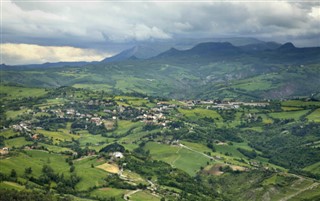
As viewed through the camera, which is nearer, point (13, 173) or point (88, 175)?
point (13, 173)

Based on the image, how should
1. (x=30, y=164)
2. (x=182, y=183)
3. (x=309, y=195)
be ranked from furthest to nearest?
(x=182, y=183) < (x=30, y=164) < (x=309, y=195)

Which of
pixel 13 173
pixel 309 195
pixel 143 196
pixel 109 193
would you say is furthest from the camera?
pixel 309 195

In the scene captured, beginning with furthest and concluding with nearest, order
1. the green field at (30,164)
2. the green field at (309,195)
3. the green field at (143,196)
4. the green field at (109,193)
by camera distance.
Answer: the green field at (30,164) < the green field at (309,195) < the green field at (109,193) < the green field at (143,196)

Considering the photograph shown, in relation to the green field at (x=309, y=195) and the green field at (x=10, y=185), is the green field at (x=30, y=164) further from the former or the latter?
the green field at (x=309, y=195)

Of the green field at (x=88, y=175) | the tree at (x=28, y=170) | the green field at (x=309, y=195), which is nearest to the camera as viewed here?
the green field at (x=88, y=175)

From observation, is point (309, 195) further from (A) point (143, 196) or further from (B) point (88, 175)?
(B) point (88, 175)

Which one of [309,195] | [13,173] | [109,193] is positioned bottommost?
[309,195]

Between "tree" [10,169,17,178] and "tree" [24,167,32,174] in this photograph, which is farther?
"tree" [24,167,32,174]

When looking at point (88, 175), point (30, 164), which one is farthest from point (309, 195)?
point (30, 164)

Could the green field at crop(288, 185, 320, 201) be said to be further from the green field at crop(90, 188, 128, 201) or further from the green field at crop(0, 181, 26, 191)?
the green field at crop(0, 181, 26, 191)

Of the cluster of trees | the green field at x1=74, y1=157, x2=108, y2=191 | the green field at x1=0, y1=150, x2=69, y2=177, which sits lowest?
the cluster of trees

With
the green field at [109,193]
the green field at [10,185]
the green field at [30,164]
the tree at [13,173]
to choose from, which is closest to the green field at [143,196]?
the green field at [109,193]

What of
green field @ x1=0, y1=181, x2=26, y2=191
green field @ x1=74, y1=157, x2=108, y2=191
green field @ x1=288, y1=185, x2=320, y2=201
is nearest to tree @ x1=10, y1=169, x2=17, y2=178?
green field @ x1=0, y1=181, x2=26, y2=191
